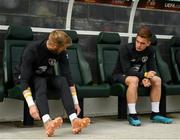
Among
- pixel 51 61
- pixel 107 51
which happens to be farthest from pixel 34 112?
pixel 107 51

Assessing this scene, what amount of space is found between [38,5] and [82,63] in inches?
34.2

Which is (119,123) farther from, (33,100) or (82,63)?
(33,100)

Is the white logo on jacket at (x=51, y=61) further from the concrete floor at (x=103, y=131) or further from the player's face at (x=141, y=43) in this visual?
the player's face at (x=141, y=43)

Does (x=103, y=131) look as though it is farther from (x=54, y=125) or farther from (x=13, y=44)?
(x=13, y=44)

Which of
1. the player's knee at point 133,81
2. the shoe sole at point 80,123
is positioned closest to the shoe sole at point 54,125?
the shoe sole at point 80,123

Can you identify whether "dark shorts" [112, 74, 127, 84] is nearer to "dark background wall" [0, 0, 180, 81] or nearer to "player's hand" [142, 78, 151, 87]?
"player's hand" [142, 78, 151, 87]

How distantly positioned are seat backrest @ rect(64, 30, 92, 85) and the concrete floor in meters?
0.52

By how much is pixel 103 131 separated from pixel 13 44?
55.0 inches

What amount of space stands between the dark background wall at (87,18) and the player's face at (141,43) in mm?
940

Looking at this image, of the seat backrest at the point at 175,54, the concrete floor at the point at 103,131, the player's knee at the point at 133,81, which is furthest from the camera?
the seat backrest at the point at 175,54

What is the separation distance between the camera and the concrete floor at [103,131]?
3.71 meters

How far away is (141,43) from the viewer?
4.49 meters

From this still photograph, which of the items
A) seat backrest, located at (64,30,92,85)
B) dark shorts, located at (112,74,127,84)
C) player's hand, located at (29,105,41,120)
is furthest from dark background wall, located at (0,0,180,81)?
player's hand, located at (29,105,41,120)

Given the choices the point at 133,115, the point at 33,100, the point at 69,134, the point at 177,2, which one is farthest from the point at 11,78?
the point at 177,2
